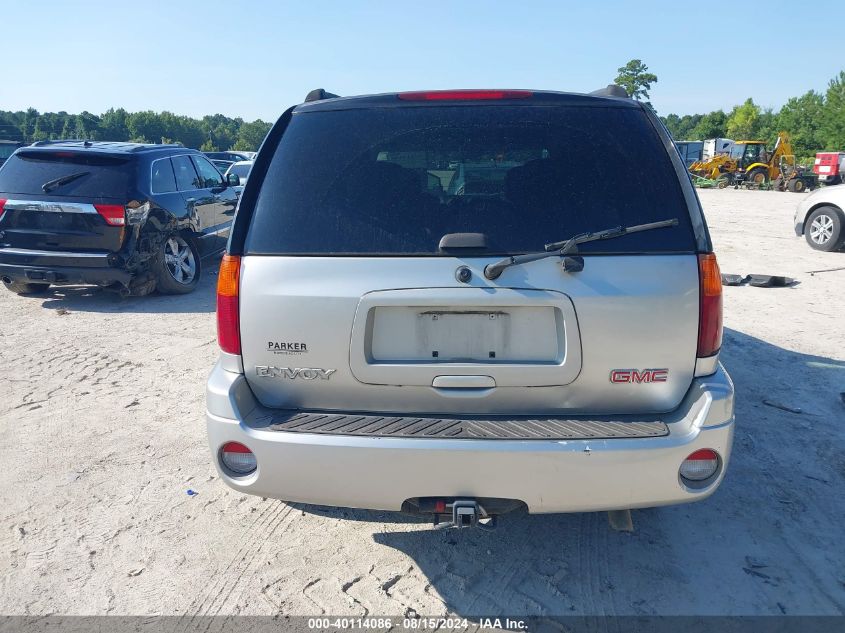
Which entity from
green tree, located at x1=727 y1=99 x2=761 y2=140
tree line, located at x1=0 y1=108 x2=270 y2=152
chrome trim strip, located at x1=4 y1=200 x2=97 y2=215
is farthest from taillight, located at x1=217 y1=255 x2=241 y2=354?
green tree, located at x1=727 y1=99 x2=761 y2=140

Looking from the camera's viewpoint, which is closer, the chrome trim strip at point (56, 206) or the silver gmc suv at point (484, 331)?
the silver gmc suv at point (484, 331)

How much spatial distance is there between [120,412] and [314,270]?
2992 mm

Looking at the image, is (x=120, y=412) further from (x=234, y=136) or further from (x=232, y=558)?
(x=234, y=136)

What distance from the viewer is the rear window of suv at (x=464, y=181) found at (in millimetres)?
2492

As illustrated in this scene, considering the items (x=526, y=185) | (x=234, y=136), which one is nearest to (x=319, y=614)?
(x=526, y=185)

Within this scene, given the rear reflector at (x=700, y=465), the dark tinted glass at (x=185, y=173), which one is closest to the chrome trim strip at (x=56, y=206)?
the dark tinted glass at (x=185, y=173)

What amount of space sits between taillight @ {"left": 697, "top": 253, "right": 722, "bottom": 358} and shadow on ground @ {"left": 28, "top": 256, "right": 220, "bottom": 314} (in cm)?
634

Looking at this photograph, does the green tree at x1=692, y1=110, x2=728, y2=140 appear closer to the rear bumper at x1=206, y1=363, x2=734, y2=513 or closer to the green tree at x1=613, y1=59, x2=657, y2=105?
the green tree at x1=613, y1=59, x2=657, y2=105

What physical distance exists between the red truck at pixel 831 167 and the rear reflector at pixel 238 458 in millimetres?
39553

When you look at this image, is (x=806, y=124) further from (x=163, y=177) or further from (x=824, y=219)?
(x=163, y=177)

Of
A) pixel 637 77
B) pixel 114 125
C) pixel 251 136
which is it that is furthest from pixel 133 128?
pixel 637 77

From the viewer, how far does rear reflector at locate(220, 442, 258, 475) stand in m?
2.49

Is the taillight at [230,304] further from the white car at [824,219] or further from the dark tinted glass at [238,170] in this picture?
the white car at [824,219]

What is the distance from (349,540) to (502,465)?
1.22 m
